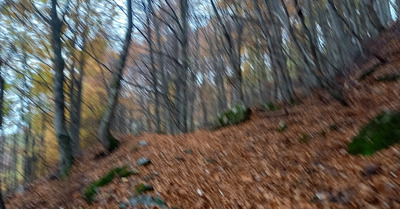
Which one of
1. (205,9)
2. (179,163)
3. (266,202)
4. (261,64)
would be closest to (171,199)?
(266,202)

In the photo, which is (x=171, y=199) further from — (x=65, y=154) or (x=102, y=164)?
(x=65, y=154)

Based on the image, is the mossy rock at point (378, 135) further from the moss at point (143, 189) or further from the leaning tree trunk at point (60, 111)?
the leaning tree trunk at point (60, 111)

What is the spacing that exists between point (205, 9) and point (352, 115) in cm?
1100

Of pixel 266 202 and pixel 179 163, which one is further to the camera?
pixel 179 163

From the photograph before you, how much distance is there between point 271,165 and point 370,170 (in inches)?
77.4

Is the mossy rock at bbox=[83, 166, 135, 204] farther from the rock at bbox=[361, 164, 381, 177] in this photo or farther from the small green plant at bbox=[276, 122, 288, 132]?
the rock at bbox=[361, 164, 381, 177]

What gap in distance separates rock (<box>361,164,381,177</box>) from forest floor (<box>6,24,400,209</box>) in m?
0.01

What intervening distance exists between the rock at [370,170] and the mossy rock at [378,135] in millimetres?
545

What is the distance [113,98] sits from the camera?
10.2m

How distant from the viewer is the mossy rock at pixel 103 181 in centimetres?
657

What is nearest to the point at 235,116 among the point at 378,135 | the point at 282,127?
the point at 282,127

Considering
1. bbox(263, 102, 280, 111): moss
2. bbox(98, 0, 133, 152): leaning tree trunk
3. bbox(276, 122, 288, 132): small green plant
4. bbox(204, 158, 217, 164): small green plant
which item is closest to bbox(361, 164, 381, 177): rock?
bbox(204, 158, 217, 164): small green plant

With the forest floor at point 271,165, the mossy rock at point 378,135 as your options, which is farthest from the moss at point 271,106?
the mossy rock at point 378,135

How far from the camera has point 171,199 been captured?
5.47m
